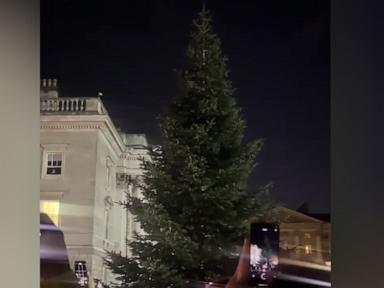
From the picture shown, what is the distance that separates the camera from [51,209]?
2.37 metres

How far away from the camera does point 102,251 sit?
2.35 m

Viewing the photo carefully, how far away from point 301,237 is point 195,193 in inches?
18.0

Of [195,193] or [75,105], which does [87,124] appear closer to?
[75,105]

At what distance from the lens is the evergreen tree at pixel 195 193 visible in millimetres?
2379

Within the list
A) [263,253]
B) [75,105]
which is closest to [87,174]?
[75,105]

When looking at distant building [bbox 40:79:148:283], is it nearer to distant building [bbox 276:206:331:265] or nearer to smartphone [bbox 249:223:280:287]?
smartphone [bbox 249:223:280:287]

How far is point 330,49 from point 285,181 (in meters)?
0.58

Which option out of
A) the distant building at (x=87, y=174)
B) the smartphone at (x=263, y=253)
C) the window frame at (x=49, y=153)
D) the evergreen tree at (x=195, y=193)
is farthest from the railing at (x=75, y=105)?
the smartphone at (x=263, y=253)

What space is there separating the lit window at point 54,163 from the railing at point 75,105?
0.18 m

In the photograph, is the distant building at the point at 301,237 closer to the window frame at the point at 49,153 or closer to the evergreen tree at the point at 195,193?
the evergreen tree at the point at 195,193

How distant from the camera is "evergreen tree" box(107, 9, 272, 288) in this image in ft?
7.80
